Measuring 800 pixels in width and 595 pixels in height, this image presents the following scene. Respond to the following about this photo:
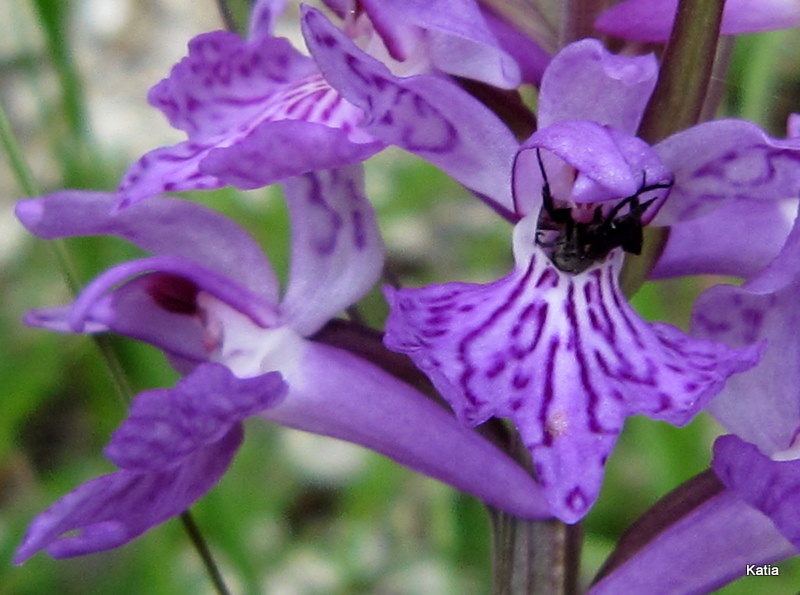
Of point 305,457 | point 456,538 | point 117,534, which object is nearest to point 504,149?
point 117,534

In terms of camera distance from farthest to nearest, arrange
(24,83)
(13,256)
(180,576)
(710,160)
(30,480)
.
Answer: (24,83), (13,256), (30,480), (180,576), (710,160)

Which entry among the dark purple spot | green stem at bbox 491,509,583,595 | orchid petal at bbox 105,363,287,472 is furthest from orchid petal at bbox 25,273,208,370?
green stem at bbox 491,509,583,595

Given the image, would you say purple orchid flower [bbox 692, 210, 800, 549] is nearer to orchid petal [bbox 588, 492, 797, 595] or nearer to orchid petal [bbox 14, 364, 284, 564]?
orchid petal [bbox 588, 492, 797, 595]

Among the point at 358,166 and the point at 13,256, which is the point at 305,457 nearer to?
the point at 13,256

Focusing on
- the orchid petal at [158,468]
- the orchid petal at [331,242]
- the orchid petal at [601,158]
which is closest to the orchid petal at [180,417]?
the orchid petal at [158,468]

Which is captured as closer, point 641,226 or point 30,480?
point 641,226

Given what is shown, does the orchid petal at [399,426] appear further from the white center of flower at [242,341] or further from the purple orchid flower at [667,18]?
the purple orchid flower at [667,18]

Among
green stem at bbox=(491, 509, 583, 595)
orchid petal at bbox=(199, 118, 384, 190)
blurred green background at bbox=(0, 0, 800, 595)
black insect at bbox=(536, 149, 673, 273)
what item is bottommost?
blurred green background at bbox=(0, 0, 800, 595)
